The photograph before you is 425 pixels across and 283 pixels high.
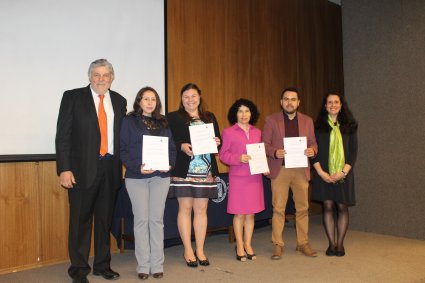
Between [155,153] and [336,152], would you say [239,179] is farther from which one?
[336,152]

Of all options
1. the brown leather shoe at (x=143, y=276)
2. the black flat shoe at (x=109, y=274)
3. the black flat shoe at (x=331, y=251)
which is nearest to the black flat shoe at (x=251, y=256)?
the black flat shoe at (x=331, y=251)

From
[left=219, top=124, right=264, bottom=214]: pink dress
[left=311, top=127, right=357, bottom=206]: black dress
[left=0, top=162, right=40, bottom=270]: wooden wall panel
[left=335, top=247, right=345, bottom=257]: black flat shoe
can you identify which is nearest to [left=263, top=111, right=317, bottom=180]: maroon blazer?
[left=311, top=127, right=357, bottom=206]: black dress

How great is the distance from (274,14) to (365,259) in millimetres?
3943

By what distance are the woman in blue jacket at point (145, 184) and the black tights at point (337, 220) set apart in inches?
65.0

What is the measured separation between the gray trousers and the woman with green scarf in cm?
157

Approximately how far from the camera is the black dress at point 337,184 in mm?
3922

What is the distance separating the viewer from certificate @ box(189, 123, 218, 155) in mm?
3412

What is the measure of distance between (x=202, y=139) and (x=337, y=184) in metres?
1.45

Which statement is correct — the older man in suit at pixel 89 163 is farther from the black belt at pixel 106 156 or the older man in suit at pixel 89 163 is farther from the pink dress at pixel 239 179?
the pink dress at pixel 239 179

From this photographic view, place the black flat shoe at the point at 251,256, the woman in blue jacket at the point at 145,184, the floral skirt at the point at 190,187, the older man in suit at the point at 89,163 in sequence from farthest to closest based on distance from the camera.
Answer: the black flat shoe at the point at 251,256 → the floral skirt at the point at 190,187 → the woman in blue jacket at the point at 145,184 → the older man in suit at the point at 89,163

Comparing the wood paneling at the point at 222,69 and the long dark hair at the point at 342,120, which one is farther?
the long dark hair at the point at 342,120

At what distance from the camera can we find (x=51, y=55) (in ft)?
13.0

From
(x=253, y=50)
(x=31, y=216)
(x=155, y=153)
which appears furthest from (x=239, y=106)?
(x=253, y=50)

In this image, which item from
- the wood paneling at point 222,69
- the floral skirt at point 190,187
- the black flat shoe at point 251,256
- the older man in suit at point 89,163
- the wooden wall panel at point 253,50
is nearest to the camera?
the older man in suit at point 89,163
